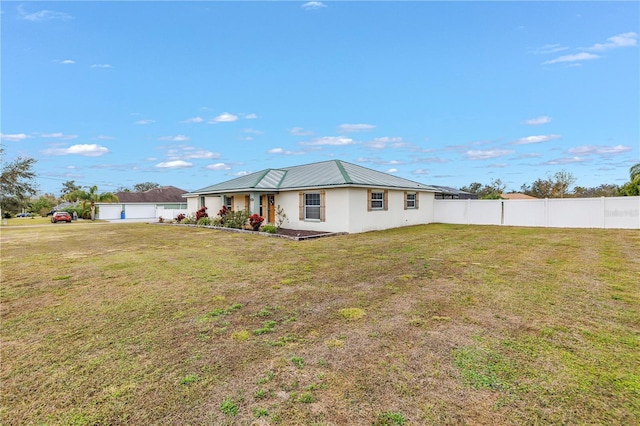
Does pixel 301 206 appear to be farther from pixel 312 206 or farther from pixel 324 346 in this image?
pixel 324 346

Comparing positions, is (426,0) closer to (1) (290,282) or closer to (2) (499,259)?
(2) (499,259)

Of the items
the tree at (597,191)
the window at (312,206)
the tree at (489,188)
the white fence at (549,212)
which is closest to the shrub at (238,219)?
the window at (312,206)

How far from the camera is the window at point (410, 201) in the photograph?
60.0ft

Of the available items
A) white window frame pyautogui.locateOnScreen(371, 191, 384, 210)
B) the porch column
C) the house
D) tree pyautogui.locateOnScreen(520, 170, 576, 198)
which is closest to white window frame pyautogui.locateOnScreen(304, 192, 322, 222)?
the house

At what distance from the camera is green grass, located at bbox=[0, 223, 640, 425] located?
7.73 feet

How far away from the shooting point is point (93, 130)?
Answer: 30797 mm

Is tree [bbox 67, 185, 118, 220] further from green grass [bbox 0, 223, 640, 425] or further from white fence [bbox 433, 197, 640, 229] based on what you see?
white fence [bbox 433, 197, 640, 229]

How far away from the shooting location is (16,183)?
104 ft

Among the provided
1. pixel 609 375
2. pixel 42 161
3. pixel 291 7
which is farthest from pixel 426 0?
pixel 42 161

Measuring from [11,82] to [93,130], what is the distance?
18.3 metres

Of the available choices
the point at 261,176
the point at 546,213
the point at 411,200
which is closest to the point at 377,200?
the point at 411,200

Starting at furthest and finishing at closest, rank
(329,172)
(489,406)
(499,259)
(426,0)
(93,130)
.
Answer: (93,130), (329,172), (426,0), (499,259), (489,406)

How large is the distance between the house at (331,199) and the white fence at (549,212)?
1773mm

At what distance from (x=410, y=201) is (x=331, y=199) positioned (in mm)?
6407
